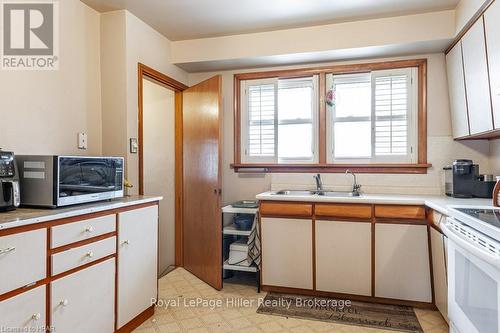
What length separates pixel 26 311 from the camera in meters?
1.42

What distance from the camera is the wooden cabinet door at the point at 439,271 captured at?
84.6 inches

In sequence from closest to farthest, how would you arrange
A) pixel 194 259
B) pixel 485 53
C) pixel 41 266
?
pixel 41 266 < pixel 485 53 < pixel 194 259

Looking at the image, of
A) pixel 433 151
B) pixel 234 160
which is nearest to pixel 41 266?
pixel 234 160

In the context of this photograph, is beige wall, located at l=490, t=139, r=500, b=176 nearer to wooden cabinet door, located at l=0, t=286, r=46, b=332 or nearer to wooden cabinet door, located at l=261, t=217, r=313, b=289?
wooden cabinet door, located at l=261, t=217, r=313, b=289

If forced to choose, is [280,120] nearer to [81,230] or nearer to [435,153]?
[435,153]

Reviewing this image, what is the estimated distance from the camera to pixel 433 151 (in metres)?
2.88

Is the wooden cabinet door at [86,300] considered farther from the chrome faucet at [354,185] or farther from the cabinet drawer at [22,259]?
the chrome faucet at [354,185]

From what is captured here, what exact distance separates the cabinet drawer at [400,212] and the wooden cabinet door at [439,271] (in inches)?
5.8

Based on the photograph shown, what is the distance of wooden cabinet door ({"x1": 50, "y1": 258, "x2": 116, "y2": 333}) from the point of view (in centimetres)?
158

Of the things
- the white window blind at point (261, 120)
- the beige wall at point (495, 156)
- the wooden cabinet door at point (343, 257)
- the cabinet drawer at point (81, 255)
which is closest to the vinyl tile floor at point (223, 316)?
the wooden cabinet door at point (343, 257)

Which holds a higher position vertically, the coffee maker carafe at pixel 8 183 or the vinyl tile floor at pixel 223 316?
the coffee maker carafe at pixel 8 183

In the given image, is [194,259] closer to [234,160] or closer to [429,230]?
[234,160]

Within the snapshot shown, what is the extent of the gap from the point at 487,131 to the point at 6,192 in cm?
299

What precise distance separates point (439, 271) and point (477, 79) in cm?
141
